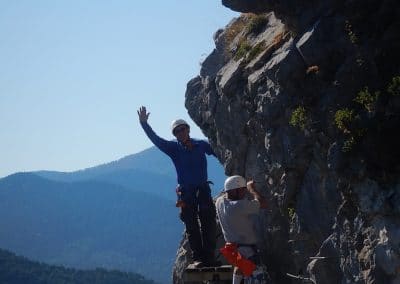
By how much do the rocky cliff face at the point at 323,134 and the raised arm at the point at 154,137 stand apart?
2351mm

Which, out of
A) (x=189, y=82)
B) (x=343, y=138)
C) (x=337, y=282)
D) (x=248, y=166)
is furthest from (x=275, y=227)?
(x=189, y=82)

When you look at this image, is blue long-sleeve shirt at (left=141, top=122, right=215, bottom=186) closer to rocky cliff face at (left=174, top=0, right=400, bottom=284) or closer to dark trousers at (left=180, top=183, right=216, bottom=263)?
dark trousers at (left=180, top=183, right=216, bottom=263)

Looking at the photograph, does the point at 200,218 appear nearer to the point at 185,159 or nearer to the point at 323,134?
the point at 185,159

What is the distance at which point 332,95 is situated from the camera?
42.0ft

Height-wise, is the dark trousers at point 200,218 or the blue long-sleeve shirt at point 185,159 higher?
the blue long-sleeve shirt at point 185,159

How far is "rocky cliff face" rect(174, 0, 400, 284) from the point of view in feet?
37.2

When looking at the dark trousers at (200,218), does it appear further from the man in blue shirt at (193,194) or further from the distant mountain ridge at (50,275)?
the distant mountain ridge at (50,275)

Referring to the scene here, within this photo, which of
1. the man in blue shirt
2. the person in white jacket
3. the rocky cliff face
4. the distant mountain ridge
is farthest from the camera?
the distant mountain ridge

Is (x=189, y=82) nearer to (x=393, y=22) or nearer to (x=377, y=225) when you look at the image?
(x=393, y=22)

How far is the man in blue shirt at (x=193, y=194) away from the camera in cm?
1518

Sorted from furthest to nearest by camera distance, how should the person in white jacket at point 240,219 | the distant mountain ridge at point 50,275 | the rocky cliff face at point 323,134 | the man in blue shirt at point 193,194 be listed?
the distant mountain ridge at point 50,275
the man in blue shirt at point 193,194
the person in white jacket at point 240,219
the rocky cliff face at point 323,134

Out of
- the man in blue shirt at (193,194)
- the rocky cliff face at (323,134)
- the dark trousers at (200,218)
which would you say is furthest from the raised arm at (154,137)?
the rocky cliff face at (323,134)

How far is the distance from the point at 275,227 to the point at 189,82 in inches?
319

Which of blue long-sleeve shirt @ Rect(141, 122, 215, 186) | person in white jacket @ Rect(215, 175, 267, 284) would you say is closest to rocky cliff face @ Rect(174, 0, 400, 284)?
person in white jacket @ Rect(215, 175, 267, 284)
